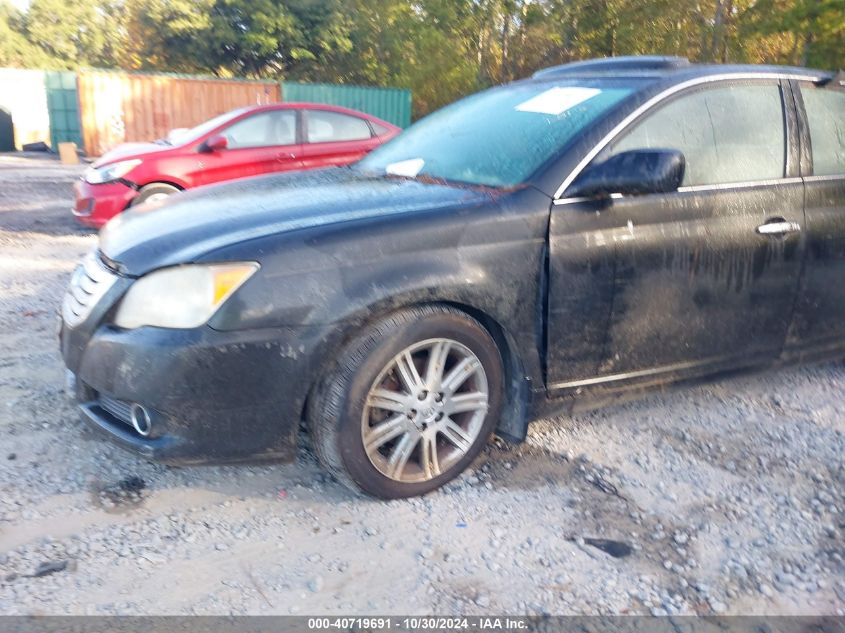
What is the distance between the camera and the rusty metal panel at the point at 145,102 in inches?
779

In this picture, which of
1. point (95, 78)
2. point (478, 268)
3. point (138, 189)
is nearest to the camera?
point (478, 268)

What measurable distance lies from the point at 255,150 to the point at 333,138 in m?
1.01

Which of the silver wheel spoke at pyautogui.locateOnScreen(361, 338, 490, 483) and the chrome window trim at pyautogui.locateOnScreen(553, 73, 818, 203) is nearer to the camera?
the silver wheel spoke at pyautogui.locateOnScreen(361, 338, 490, 483)

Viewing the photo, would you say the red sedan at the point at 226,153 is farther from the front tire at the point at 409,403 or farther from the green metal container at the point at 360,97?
the green metal container at the point at 360,97

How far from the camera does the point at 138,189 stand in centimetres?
783

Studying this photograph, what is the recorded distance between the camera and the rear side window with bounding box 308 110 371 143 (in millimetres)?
8883

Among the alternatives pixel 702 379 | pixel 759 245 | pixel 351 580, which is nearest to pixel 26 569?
pixel 351 580

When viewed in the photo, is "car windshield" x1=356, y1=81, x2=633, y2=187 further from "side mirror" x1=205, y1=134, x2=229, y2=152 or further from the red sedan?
the red sedan

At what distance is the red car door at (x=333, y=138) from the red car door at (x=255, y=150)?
15 cm

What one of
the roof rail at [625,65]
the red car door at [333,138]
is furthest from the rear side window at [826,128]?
the red car door at [333,138]

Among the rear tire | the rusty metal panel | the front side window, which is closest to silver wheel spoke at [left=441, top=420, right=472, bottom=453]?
the rear tire

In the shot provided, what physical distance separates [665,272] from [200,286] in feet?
6.34

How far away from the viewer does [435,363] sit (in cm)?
291

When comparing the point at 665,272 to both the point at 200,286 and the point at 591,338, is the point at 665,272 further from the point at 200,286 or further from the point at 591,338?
the point at 200,286
